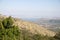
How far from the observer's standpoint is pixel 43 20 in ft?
289

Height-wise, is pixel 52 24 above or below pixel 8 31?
below

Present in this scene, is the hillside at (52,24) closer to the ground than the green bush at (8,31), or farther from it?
closer to the ground

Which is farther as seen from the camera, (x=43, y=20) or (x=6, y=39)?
(x=43, y=20)

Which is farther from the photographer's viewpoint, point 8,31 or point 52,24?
point 52,24

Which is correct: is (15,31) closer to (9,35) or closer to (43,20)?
(9,35)

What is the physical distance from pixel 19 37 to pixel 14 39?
1.40 m

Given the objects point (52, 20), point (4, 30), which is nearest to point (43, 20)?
point (52, 20)

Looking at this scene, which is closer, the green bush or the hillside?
the green bush

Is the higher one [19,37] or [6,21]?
[6,21]

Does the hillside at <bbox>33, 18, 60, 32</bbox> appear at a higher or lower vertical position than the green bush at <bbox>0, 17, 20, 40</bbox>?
lower

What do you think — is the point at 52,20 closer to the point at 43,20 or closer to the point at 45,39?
the point at 43,20

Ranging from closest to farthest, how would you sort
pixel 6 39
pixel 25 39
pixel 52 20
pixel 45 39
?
pixel 6 39
pixel 25 39
pixel 45 39
pixel 52 20

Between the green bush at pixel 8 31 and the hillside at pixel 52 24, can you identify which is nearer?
the green bush at pixel 8 31

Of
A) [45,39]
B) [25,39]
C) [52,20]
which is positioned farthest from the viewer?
[52,20]
